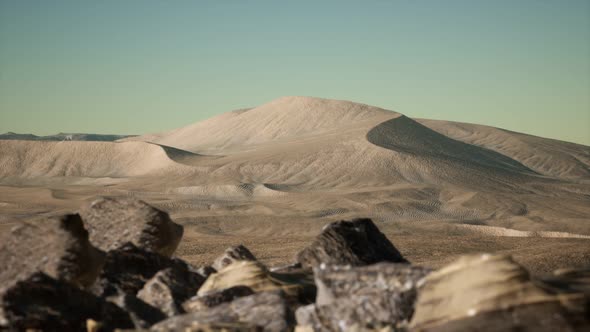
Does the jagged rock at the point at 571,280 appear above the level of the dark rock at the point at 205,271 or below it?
above

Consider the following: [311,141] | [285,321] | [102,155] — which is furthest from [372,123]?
[285,321]

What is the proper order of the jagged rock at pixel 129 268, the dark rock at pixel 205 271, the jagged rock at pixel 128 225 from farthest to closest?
1. the jagged rock at pixel 128 225
2. the dark rock at pixel 205 271
3. the jagged rock at pixel 129 268

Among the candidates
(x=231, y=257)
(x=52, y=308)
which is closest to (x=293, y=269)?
(x=231, y=257)

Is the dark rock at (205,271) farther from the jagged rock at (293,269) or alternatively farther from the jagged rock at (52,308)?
the jagged rock at (52,308)

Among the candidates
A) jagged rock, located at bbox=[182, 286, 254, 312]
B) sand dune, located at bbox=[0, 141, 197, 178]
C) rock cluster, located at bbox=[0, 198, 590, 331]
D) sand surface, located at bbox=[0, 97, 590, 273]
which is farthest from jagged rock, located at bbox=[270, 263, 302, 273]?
sand dune, located at bbox=[0, 141, 197, 178]

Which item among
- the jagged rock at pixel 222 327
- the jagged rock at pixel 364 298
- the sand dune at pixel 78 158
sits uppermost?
the jagged rock at pixel 364 298

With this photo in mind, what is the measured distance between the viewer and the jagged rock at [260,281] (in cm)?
546

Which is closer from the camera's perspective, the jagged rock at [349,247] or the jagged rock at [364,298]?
the jagged rock at [364,298]

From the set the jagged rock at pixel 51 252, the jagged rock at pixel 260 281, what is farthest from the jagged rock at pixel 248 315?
the jagged rock at pixel 51 252

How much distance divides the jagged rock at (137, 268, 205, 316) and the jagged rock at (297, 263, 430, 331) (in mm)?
1571

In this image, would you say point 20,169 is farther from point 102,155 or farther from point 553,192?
point 553,192

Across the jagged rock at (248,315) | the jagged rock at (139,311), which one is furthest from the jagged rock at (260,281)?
the jagged rock at (248,315)

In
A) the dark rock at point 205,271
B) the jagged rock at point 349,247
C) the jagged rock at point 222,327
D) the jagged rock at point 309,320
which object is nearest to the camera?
the jagged rock at point 222,327

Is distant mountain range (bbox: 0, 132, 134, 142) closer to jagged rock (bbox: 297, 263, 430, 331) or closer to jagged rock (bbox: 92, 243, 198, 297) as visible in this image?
jagged rock (bbox: 92, 243, 198, 297)
